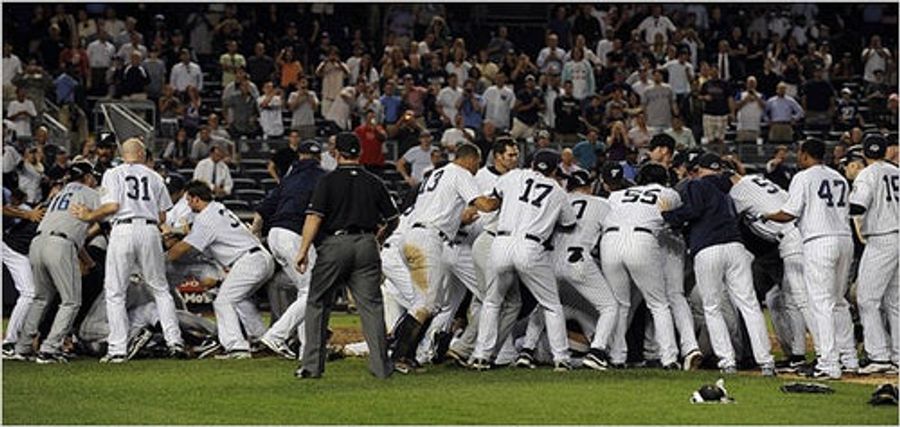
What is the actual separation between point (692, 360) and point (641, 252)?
104cm

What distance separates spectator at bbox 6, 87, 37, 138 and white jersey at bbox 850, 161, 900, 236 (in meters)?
16.5

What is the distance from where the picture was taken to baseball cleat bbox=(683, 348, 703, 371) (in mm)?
16391

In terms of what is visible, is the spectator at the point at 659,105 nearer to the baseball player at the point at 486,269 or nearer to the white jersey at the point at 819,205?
the baseball player at the point at 486,269

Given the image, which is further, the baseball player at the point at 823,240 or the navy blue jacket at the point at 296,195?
the navy blue jacket at the point at 296,195

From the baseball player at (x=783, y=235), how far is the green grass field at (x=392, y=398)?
1.26m

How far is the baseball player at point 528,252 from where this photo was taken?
53.4 ft

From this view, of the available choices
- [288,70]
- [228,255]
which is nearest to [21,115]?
[288,70]

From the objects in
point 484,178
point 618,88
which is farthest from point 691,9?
point 484,178

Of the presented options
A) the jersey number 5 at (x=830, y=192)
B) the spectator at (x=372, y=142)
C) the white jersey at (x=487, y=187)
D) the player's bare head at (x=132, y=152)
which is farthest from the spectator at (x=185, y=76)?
the jersey number 5 at (x=830, y=192)

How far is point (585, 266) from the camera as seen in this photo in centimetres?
1683

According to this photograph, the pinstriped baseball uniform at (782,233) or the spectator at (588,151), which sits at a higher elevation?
the pinstriped baseball uniform at (782,233)

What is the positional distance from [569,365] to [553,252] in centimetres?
108

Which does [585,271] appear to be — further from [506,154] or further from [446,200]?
[446,200]

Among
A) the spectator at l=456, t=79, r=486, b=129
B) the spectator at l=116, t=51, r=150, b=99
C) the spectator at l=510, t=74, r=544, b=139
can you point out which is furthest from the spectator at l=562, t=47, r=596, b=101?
the spectator at l=116, t=51, r=150, b=99
